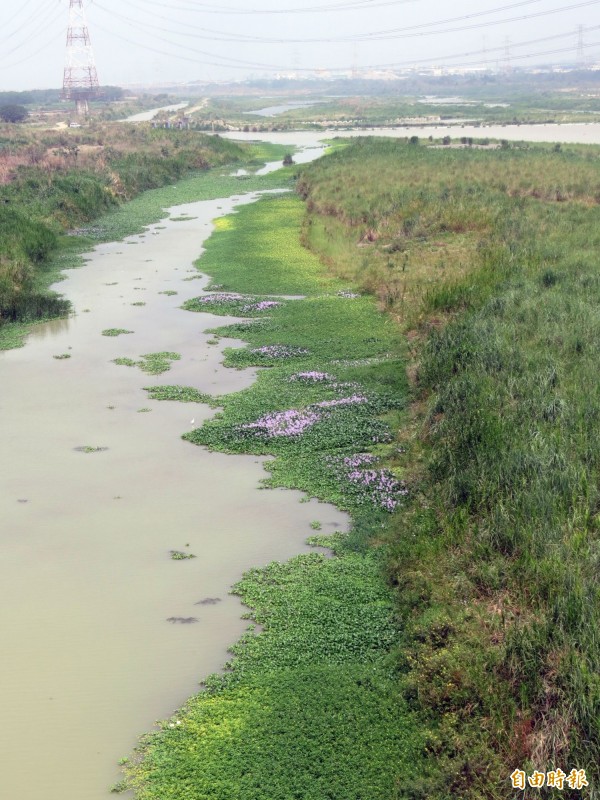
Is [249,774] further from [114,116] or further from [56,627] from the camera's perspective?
[114,116]

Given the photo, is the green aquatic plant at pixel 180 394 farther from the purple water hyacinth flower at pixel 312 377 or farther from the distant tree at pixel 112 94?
the distant tree at pixel 112 94

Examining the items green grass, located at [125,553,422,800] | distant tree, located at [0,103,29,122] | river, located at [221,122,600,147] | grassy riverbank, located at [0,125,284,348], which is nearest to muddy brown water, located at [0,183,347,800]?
green grass, located at [125,553,422,800]

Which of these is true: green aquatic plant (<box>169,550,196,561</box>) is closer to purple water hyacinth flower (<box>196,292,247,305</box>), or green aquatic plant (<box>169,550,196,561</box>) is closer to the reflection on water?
the reflection on water

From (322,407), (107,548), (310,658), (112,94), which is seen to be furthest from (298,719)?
(112,94)

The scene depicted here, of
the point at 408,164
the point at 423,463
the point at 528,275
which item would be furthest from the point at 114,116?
the point at 423,463

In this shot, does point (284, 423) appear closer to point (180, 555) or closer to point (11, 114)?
point (180, 555)

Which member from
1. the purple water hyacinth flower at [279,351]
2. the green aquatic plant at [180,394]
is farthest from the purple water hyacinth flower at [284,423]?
the purple water hyacinth flower at [279,351]
